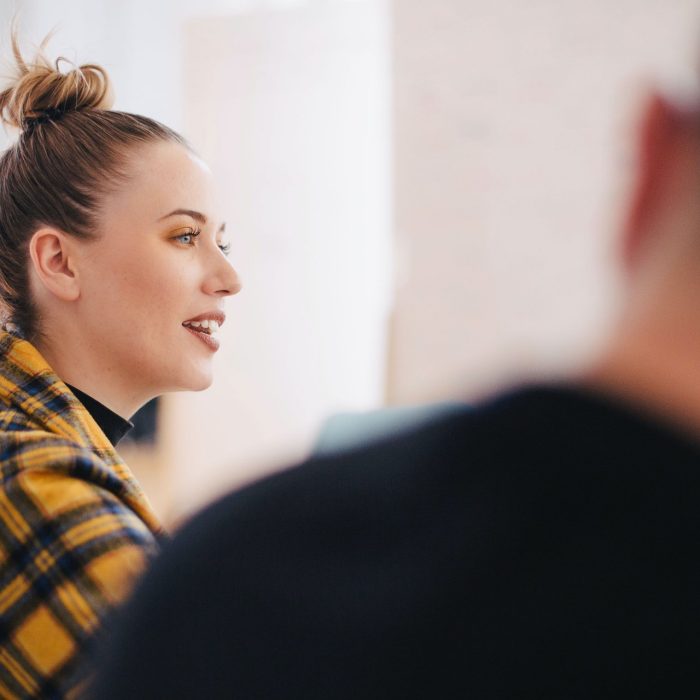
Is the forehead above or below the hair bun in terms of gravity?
below

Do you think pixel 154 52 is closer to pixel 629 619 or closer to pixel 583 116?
pixel 583 116

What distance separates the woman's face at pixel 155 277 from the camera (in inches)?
42.6

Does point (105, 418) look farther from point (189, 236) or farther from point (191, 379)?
point (189, 236)

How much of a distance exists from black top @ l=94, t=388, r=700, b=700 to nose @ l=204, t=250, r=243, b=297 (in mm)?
816

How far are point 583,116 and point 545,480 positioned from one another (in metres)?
2.40

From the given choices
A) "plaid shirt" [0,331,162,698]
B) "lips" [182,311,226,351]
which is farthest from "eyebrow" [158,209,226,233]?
"plaid shirt" [0,331,162,698]

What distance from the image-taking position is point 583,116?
2516 mm

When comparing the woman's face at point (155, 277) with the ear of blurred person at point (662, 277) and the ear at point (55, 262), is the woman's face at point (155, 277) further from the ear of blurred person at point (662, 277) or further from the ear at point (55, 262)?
the ear of blurred person at point (662, 277)

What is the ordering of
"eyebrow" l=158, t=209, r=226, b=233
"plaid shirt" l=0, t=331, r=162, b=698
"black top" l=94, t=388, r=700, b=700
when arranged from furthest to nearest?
"eyebrow" l=158, t=209, r=226, b=233 < "plaid shirt" l=0, t=331, r=162, b=698 < "black top" l=94, t=388, r=700, b=700

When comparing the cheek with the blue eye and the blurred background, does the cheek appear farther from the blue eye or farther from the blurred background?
the blurred background

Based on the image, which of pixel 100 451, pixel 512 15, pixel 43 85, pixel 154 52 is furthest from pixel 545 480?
pixel 154 52

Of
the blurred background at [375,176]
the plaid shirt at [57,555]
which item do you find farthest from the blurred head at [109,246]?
the blurred background at [375,176]

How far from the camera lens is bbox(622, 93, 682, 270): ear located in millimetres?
327

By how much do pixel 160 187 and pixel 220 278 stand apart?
0.14 m
